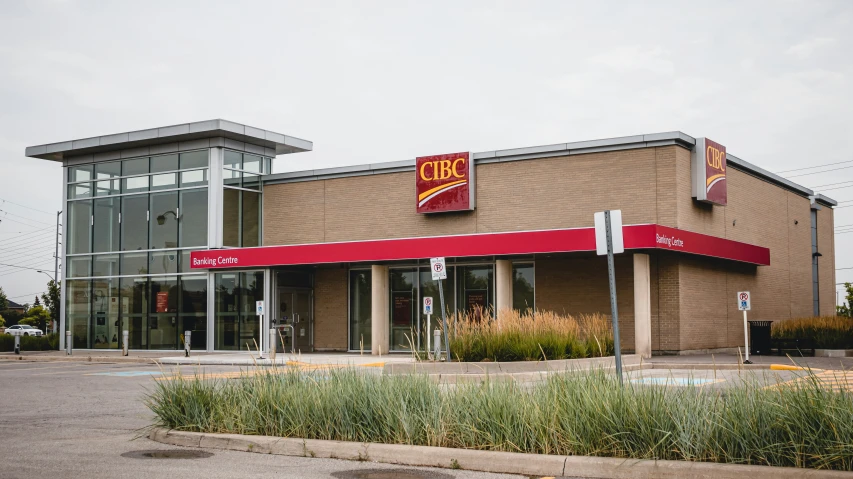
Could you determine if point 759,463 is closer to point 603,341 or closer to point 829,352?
point 603,341

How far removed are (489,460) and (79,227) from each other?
1375 inches

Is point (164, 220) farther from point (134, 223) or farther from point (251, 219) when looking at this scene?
point (251, 219)

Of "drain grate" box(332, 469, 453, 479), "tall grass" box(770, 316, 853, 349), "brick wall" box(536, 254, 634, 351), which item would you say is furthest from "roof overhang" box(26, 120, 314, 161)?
"drain grate" box(332, 469, 453, 479)

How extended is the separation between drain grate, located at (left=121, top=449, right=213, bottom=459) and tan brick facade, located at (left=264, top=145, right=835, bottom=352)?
21673 mm

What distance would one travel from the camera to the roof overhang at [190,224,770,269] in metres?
27.3

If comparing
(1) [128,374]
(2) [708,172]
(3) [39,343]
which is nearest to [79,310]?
(3) [39,343]

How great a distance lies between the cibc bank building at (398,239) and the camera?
29.7m

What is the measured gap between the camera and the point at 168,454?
9.98 meters

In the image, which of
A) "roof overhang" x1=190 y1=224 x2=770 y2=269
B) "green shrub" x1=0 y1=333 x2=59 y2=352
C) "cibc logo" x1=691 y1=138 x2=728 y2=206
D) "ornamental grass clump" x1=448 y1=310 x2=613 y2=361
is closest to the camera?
"ornamental grass clump" x1=448 y1=310 x2=613 y2=361

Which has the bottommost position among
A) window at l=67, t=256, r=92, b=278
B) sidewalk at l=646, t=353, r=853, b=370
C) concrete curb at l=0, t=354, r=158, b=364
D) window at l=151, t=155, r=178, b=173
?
concrete curb at l=0, t=354, r=158, b=364

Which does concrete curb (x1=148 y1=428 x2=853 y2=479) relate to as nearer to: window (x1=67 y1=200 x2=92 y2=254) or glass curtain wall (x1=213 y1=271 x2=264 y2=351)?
glass curtain wall (x1=213 y1=271 x2=264 y2=351)

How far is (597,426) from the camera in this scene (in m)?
8.75

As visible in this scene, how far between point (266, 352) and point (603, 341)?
1570 centimetres

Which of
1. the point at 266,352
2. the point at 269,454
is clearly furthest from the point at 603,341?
the point at 266,352
